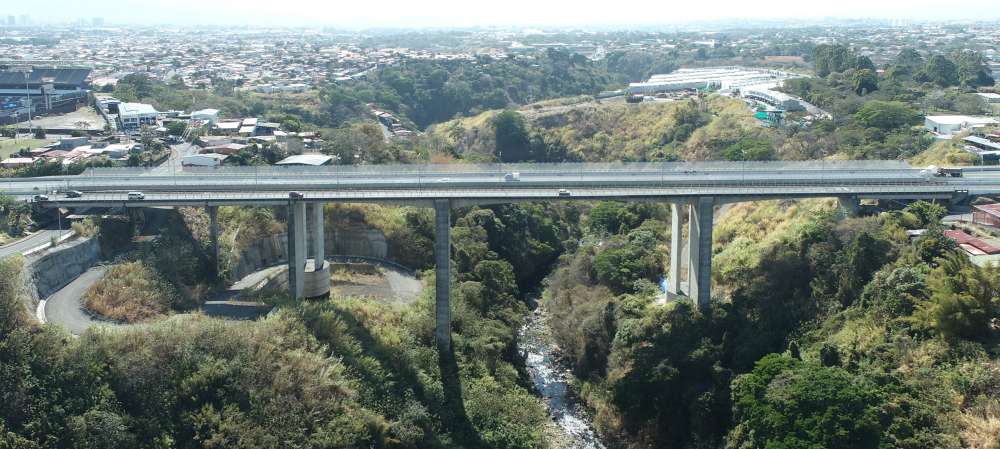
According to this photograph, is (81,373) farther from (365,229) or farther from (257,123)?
(257,123)

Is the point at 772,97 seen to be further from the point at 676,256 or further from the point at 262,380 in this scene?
the point at 262,380

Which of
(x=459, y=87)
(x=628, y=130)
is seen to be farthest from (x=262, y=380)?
(x=459, y=87)

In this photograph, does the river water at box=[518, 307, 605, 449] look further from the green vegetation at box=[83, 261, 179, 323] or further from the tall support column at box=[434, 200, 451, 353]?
the green vegetation at box=[83, 261, 179, 323]

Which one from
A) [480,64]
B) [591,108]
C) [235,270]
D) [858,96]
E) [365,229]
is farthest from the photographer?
[480,64]

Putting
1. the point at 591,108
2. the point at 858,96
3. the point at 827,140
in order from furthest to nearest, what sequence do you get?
the point at 591,108
the point at 858,96
the point at 827,140

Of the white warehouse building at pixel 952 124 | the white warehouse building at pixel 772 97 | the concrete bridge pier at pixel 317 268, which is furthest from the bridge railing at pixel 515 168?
the white warehouse building at pixel 772 97

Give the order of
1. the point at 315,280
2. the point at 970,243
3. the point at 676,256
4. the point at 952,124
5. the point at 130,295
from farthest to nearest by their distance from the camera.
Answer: the point at 952,124, the point at 315,280, the point at 676,256, the point at 970,243, the point at 130,295

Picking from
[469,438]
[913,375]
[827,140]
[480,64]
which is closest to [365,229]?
[469,438]

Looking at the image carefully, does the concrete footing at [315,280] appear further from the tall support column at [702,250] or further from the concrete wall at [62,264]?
the tall support column at [702,250]
